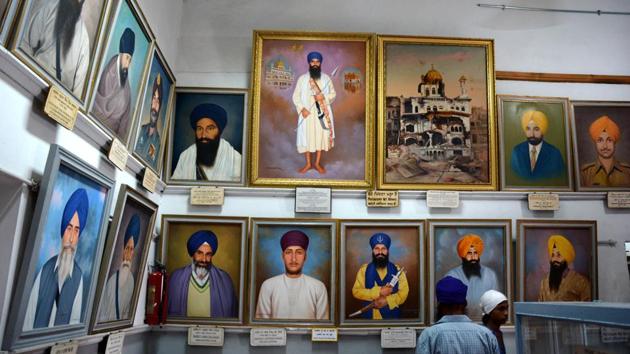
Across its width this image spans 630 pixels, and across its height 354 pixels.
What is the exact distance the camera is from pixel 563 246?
272 inches

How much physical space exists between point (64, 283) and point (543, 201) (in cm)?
528

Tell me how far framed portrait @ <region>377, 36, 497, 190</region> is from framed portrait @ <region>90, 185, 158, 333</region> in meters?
2.72

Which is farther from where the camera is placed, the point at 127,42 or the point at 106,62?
the point at 127,42

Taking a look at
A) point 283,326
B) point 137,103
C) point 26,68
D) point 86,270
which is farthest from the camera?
point 283,326

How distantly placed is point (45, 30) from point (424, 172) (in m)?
4.58

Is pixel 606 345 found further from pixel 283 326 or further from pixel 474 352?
pixel 283 326

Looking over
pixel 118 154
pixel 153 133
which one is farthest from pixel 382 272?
pixel 118 154

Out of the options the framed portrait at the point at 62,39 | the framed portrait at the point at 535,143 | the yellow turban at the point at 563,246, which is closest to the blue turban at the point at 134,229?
the framed portrait at the point at 62,39

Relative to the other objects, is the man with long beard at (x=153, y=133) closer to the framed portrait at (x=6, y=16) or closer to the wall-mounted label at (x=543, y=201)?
the framed portrait at (x=6, y=16)

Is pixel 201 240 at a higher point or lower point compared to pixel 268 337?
higher

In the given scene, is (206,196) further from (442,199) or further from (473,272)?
(473,272)

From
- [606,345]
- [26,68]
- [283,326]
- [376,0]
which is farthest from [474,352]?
[376,0]

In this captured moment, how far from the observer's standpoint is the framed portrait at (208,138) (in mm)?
6949

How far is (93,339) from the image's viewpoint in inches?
188
